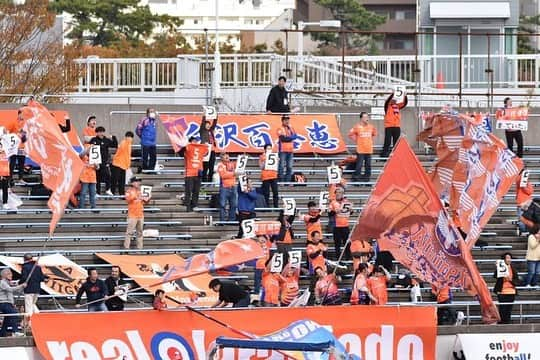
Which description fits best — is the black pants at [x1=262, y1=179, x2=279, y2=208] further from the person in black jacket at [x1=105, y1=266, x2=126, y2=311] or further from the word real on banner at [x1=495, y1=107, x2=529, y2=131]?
the person in black jacket at [x1=105, y1=266, x2=126, y2=311]

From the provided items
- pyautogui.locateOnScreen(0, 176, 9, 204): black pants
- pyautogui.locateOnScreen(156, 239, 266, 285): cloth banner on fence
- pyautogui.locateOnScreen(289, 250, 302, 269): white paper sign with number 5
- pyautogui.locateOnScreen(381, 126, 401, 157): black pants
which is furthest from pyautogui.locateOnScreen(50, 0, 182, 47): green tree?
pyautogui.locateOnScreen(156, 239, 266, 285): cloth banner on fence

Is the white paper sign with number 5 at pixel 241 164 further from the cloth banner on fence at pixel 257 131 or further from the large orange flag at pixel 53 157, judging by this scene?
the large orange flag at pixel 53 157

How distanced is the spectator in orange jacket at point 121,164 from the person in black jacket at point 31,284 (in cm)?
508

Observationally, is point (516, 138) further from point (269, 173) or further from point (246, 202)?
point (246, 202)

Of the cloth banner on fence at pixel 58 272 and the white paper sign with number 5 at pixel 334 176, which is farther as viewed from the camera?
the white paper sign with number 5 at pixel 334 176

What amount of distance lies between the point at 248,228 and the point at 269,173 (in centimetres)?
426

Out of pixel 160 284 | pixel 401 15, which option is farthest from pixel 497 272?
pixel 401 15

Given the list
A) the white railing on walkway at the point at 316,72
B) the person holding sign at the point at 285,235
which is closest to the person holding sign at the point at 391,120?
the white railing on walkway at the point at 316,72

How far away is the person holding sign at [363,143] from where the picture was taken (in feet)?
127

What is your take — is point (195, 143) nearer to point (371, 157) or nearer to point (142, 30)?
point (371, 157)

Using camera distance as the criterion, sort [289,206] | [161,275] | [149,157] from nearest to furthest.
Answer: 1. [161,275]
2. [289,206]
3. [149,157]

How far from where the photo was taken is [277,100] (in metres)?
40.9

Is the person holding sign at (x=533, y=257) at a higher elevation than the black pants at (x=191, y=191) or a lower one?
lower

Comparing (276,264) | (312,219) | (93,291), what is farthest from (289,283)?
(93,291)
